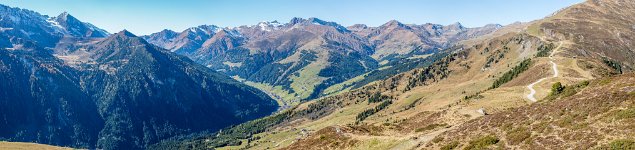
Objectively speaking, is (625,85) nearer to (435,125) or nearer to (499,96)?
(435,125)

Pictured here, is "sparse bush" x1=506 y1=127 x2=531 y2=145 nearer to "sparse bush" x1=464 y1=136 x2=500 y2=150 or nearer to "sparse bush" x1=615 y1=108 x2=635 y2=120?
"sparse bush" x1=464 y1=136 x2=500 y2=150

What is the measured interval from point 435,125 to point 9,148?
150 meters

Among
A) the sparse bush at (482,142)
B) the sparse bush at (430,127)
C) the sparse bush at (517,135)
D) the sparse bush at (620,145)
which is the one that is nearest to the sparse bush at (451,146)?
the sparse bush at (482,142)

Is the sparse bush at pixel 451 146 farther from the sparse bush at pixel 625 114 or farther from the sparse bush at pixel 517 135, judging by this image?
the sparse bush at pixel 625 114

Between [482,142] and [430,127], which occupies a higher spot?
[482,142]

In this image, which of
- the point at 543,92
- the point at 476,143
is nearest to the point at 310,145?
the point at 476,143

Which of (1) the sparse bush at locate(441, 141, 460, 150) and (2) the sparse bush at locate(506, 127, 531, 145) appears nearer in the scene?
(2) the sparse bush at locate(506, 127, 531, 145)

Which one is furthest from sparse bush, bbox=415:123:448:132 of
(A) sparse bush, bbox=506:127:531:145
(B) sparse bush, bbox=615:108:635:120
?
(B) sparse bush, bbox=615:108:635:120

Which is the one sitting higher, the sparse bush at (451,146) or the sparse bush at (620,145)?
the sparse bush at (620,145)

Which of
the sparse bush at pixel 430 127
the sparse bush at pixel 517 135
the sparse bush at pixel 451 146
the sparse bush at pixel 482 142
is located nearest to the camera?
the sparse bush at pixel 517 135

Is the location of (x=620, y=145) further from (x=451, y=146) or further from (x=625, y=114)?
(x=451, y=146)

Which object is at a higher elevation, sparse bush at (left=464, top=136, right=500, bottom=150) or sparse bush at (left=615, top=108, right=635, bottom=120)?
→ sparse bush at (left=615, top=108, right=635, bottom=120)

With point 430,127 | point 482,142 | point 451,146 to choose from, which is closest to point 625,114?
point 482,142

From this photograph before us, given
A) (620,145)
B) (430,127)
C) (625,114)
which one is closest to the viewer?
(620,145)
